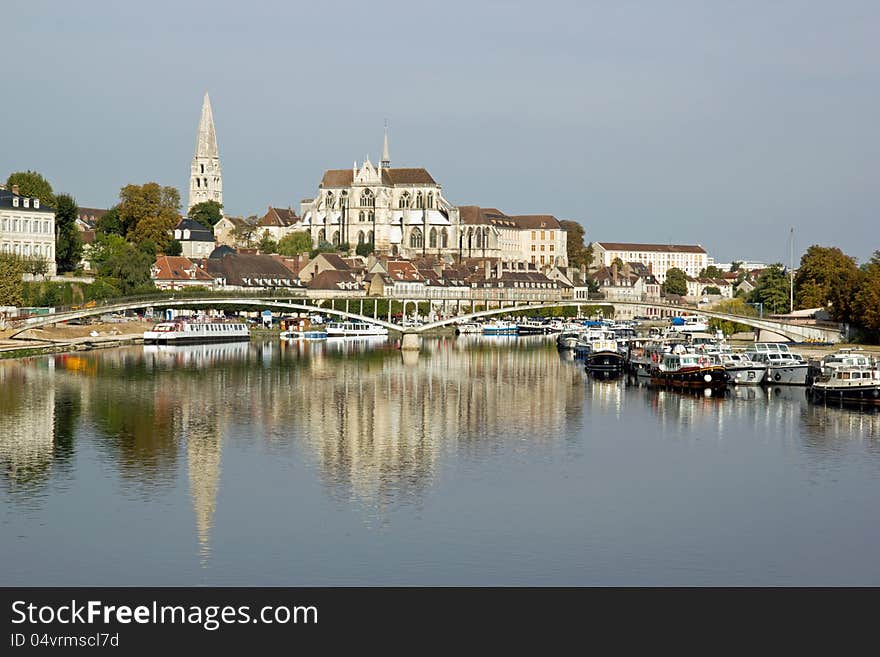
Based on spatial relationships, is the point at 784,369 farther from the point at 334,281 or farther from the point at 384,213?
the point at 384,213

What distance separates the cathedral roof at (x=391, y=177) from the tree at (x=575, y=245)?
→ 20703mm

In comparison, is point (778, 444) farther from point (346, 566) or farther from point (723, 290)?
point (723, 290)

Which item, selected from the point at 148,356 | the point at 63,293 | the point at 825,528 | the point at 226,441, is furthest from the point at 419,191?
the point at 825,528

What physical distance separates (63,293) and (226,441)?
49.7 m

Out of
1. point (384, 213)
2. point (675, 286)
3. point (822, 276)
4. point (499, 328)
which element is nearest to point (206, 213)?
point (384, 213)

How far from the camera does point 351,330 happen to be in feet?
309

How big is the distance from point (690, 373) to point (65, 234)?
52071mm

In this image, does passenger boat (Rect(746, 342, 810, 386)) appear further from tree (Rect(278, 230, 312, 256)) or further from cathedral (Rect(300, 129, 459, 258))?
cathedral (Rect(300, 129, 459, 258))

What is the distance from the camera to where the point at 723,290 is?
7446 inches

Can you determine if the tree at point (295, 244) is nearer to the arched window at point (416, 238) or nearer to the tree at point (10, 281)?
the arched window at point (416, 238)

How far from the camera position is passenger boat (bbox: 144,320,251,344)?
79.7 metres

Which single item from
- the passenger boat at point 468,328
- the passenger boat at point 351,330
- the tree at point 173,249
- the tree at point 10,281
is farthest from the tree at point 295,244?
the tree at point 10,281

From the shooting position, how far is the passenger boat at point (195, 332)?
79688 millimetres

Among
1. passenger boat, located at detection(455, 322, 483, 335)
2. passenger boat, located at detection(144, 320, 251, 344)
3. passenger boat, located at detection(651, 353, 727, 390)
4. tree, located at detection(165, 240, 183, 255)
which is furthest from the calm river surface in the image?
tree, located at detection(165, 240, 183, 255)
